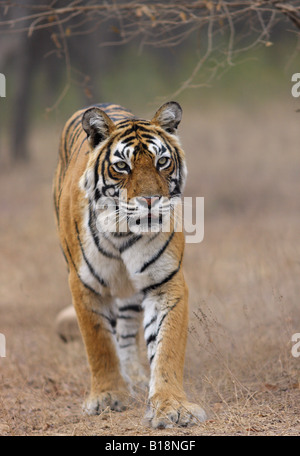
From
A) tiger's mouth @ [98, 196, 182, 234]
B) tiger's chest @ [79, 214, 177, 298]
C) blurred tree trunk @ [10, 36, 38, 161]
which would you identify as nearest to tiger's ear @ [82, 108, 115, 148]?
tiger's mouth @ [98, 196, 182, 234]

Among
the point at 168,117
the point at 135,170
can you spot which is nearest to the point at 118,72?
the point at 168,117

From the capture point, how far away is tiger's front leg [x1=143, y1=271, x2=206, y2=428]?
367 cm

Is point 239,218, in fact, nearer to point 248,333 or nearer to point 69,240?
point 248,333

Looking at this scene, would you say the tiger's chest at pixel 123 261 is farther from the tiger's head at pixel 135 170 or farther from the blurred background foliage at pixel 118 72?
the blurred background foliage at pixel 118 72

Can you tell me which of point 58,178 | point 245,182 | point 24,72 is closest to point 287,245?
point 58,178

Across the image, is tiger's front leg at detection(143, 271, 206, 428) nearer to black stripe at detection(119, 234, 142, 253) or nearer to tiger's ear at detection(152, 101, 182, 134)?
black stripe at detection(119, 234, 142, 253)

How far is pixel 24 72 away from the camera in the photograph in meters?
15.0

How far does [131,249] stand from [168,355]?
1.95 ft

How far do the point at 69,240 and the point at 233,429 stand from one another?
151 centimetres

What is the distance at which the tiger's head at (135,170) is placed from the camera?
3.71 m

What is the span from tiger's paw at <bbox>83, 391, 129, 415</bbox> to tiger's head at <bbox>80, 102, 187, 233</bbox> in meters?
1.01

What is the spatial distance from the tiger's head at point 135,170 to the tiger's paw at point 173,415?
89 cm

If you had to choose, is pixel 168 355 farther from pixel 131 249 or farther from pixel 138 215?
pixel 138 215

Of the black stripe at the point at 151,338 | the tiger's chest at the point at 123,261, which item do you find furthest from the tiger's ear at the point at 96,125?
the black stripe at the point at 151,338
